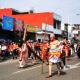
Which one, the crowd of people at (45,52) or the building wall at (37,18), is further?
the building wall at (37,18)

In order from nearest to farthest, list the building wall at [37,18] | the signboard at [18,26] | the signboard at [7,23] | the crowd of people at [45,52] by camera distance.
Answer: the crowd of people at [45,52] < the signboard at [7,23] < the signboard at [18,26] < the building wall at [37,18]

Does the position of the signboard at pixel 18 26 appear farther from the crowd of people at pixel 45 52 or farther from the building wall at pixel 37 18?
the building wall at pixel 37 18

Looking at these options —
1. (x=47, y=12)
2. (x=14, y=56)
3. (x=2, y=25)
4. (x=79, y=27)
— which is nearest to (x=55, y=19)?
(x=47, y=12)

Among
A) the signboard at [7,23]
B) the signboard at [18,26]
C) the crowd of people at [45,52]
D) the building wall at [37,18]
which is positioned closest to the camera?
the crowd of people at [45,52]

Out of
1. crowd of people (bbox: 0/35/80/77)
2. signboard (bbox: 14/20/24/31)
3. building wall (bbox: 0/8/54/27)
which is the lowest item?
crowd of people (bbox: 0/35/80/77)

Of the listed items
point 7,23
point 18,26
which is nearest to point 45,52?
point 7,23

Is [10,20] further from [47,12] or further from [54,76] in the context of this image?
[47,12]

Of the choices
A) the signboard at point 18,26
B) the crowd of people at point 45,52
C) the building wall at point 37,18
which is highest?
the building wall at point 37,18

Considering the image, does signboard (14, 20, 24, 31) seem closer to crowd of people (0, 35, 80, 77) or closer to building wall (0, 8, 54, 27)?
crowd of people (0, 35, 80, 77)

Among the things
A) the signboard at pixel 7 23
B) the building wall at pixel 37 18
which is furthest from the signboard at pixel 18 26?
the building wall at pixel 37 18

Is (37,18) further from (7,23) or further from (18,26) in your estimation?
(7,23)

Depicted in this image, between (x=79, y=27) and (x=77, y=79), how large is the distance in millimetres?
91242

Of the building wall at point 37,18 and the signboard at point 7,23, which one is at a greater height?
the building wall at point 37,18

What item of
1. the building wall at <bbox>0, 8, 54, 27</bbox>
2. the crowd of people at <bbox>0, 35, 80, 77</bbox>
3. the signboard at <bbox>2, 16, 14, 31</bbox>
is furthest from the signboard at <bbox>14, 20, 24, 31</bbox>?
the building wall at <bbox>0, 8, 54, 27</bbox>
